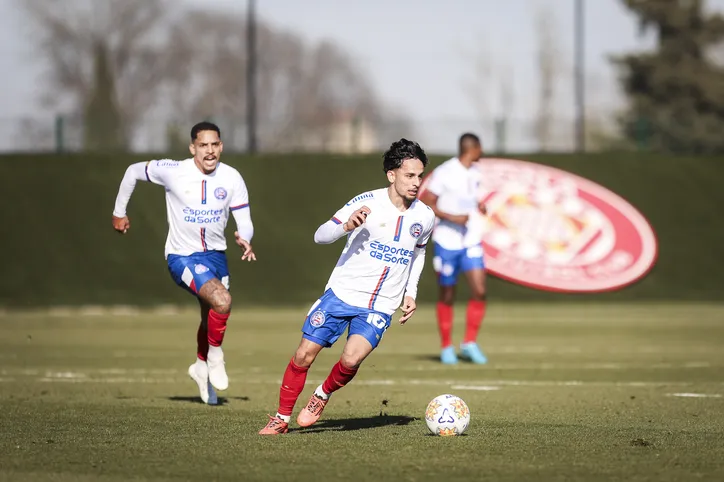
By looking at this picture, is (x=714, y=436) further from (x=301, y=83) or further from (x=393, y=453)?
(x=301, y=83)

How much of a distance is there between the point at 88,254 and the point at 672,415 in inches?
627

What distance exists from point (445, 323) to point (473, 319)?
1.11 ft

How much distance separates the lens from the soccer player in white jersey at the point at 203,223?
10938 millimetres

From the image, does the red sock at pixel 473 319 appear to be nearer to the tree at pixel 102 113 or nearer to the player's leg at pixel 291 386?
the player's leg at pixel 291 386

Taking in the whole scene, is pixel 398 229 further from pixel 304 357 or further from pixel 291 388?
pixel 291 388

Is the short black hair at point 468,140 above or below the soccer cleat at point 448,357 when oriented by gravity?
above

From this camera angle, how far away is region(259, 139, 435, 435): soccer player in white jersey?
8.82 m

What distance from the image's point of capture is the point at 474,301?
15.0 meters

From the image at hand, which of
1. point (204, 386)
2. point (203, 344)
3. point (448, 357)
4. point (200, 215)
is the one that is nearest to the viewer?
point (204, 386)

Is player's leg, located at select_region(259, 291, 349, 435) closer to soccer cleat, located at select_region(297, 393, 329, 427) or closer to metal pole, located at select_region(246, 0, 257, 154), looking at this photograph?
soccer cleat, located at select_region(297, 393, 329, 427)

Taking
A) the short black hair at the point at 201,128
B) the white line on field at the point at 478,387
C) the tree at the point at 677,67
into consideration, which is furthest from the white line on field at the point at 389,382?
the tree at the point at 677,67

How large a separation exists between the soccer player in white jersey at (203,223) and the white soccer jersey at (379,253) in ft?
6.86

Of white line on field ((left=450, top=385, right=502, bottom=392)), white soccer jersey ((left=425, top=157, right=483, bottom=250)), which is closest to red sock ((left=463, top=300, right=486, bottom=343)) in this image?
white soccer jersey ((left=425, top=157, right=483, bottom=250))

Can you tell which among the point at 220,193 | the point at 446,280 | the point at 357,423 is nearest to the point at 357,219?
the point at 357,423
